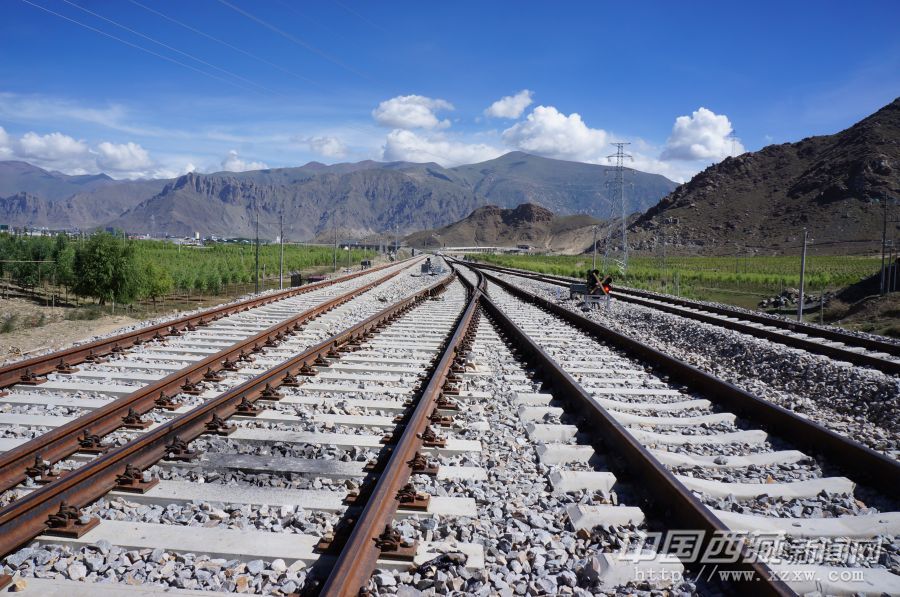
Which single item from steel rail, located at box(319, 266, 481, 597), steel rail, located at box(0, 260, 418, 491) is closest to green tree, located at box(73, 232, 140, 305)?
steel rail, located at box(0, 260, 418, 491)

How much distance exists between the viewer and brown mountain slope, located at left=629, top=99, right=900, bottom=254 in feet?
351

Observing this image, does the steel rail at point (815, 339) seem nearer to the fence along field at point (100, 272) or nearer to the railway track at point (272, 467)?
the railway track at point (272, 467)

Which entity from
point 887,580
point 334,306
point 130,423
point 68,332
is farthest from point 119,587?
point 334,306

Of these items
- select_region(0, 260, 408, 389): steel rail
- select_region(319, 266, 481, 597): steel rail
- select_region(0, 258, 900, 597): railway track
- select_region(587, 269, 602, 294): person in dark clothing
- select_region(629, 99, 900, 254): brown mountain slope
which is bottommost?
select_region(0, 258, 900, 597): railway track

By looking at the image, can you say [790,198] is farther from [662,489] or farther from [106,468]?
[106,468]

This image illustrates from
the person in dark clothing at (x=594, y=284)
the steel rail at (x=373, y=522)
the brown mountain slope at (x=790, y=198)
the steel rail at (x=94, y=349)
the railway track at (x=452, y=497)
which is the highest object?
the brown mountain slope at (x=790, y=198)

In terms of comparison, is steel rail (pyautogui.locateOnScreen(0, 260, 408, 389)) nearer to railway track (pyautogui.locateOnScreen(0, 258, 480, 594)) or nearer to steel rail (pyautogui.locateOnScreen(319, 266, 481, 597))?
railway track (pyautogui.locateOnScreen(0, 258, 480, 594))

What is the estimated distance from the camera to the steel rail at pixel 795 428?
14.3ft

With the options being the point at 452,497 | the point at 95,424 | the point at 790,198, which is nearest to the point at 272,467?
the point at 452,497

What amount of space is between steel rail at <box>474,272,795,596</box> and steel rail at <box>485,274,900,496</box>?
1.53m

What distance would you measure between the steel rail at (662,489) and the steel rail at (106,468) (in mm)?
3139

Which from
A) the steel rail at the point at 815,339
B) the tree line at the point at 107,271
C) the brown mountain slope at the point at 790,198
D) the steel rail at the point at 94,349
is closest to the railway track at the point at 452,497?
the steel rail at the point at 94,349

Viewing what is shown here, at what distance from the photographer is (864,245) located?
312ft

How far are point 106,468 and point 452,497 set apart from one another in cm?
213
